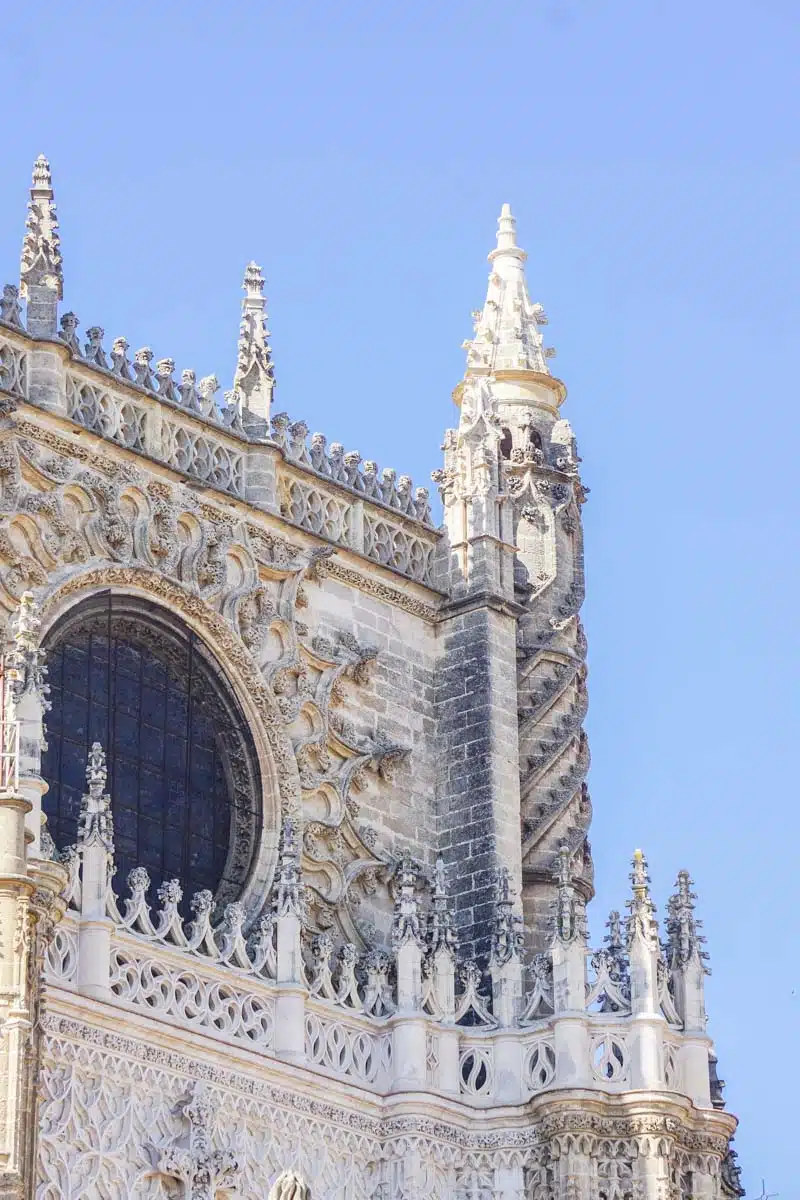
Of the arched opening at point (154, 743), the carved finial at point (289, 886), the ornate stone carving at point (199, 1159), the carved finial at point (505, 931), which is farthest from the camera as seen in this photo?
the carved finial at point (505, 931)

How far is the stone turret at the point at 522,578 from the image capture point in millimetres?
30938

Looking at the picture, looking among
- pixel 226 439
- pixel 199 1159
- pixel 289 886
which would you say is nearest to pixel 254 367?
pixel 226 439

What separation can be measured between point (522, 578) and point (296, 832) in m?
4.47

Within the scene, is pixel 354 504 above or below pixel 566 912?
above

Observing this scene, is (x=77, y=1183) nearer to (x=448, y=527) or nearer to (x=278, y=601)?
(x=278, y=601)

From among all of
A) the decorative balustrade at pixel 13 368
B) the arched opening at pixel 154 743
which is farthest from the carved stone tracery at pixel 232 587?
the decorative balustrade at pixel 13 368

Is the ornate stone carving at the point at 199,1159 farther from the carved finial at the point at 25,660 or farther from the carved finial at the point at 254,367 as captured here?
the carved finial at the point at 254,367

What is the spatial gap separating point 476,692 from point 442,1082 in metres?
3.95

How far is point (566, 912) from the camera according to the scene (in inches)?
→ 1131

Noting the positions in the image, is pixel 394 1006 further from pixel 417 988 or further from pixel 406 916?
pixel 406 916

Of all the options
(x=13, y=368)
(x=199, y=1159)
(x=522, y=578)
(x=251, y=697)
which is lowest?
(x=199, y=1159)

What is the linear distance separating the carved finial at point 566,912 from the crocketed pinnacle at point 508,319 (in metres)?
5.72

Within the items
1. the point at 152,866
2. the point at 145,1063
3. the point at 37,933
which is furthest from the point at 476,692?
the point at 37,933

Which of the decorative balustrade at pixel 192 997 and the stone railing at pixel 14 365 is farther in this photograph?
the stone railing at pixel 14 365
